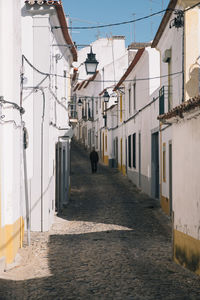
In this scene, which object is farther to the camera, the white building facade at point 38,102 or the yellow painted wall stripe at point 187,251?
the white building facade at point 38,102

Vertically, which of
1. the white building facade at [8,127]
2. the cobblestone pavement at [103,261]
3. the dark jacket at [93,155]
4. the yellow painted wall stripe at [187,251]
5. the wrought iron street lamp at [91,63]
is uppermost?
the wrought iron street lamp at [91,63]

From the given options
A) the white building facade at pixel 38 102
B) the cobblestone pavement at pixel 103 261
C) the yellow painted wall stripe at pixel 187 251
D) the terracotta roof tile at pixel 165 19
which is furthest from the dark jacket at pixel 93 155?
the yellow painted wall stripe at pixel 187 251

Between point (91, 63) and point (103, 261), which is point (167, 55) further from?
point (103, 261)

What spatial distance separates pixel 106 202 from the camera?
17031 mm

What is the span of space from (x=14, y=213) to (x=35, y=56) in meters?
5.10

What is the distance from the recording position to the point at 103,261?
8547 mm

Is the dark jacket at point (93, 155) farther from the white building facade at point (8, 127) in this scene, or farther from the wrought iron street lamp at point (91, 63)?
the white building facade at point (8, 127)

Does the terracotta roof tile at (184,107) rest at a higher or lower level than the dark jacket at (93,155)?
higher

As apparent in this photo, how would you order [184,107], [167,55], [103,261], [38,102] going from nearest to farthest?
[184,107]
[103,261]
[38,102]
[167,55]

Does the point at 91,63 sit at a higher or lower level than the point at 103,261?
higher

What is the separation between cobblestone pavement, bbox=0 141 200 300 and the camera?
6.66 m

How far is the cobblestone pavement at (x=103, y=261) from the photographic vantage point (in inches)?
262

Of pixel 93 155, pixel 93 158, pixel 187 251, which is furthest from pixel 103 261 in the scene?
pixel 93 158

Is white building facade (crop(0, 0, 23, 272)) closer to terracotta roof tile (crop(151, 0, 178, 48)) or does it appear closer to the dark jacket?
terracotta roof tile (crop(151, 0, 178, 48))
